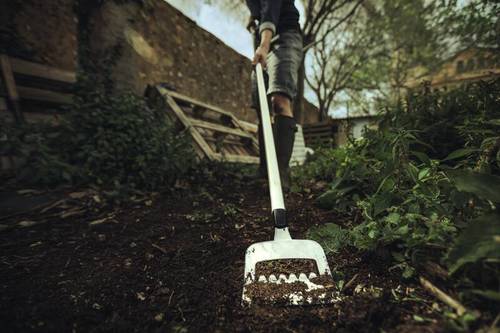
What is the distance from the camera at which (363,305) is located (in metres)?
0.69

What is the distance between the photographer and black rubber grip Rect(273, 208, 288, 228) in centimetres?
108

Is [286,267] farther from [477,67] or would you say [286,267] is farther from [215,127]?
[477,67]

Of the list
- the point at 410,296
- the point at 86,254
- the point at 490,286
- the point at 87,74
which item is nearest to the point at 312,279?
the point at 410,296

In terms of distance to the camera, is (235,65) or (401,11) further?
(401,11)

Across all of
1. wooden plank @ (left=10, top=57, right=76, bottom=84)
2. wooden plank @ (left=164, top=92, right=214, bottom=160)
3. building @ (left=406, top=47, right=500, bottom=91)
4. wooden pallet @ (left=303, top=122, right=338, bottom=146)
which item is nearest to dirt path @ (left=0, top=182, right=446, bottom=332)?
wooden plank @ (left=164, top=92, right=214, bottom=160)

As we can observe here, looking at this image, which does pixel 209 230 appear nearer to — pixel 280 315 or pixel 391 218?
pixel 280 315

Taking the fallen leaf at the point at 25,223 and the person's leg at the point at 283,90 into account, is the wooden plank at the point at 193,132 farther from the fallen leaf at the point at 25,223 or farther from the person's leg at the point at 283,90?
the fallen leaf at the point at 25,223

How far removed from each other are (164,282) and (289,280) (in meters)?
0.45

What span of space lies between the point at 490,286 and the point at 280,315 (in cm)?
51

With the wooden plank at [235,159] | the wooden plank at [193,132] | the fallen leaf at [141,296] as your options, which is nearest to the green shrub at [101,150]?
the wooden plank at [193,132]

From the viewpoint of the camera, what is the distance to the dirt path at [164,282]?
0.69 metres

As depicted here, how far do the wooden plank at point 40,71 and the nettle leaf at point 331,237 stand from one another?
3250mm

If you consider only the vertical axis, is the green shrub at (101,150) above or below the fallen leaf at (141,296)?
above

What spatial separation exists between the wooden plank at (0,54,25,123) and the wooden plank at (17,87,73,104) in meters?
0.12
